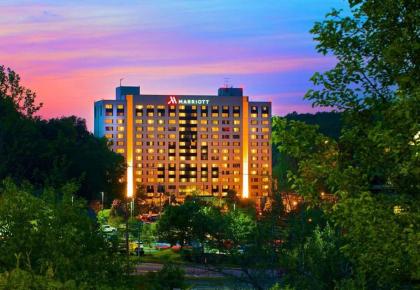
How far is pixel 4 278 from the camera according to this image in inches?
676

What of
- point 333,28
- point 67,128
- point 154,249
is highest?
point 67,128

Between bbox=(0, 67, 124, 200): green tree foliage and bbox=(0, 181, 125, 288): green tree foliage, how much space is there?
69.2 meters

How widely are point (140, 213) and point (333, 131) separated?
6290 centimetres

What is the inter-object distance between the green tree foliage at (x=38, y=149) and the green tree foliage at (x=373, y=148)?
254ft

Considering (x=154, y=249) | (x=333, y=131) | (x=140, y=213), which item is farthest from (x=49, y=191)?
(x=333, y=131)

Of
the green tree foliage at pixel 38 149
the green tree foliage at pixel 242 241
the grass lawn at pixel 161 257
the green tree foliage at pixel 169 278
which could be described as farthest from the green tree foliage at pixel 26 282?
the green tree foliage at pixel 38 149

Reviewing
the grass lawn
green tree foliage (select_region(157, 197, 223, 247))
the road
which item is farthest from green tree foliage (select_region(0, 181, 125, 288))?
the grass lawn

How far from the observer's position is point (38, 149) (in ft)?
333

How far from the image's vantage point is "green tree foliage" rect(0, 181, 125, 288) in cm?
2142

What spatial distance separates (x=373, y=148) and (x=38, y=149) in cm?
8879

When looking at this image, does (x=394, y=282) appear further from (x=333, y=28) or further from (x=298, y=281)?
(x=298, y=281)

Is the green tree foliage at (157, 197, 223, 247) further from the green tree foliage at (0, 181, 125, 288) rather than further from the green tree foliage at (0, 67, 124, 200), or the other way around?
the green tree foliage at (0, 67, 124, 200)

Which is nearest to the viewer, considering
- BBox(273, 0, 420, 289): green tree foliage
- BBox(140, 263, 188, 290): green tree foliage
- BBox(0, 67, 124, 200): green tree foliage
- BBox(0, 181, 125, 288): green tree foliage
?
BBox(273, 0, 420, 289): green tree foliage

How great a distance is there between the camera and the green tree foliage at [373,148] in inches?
589
